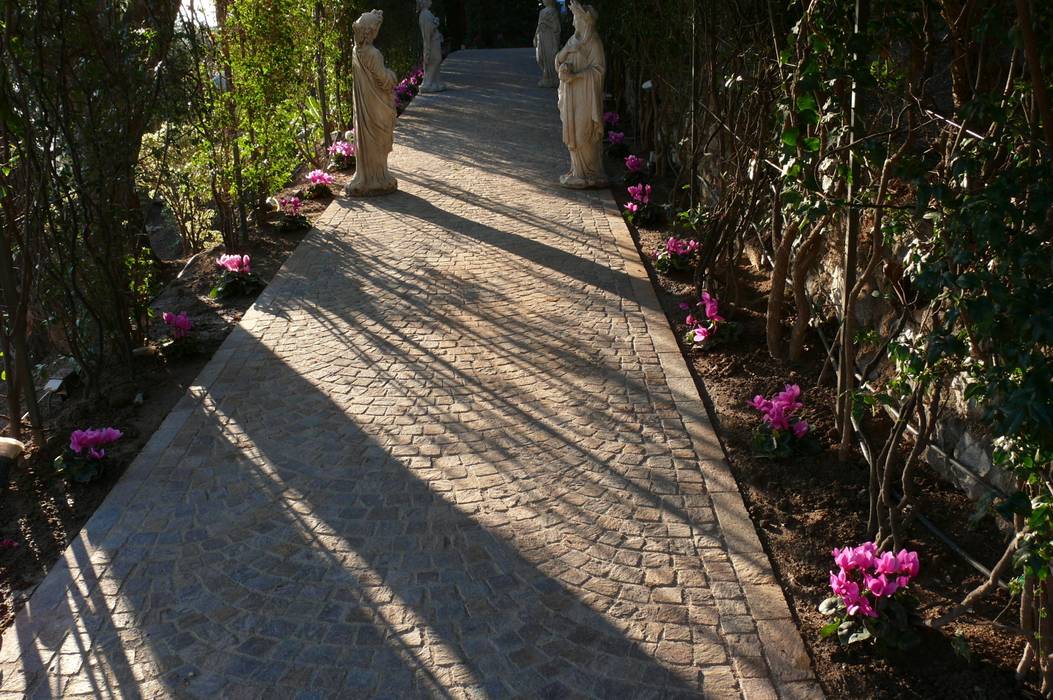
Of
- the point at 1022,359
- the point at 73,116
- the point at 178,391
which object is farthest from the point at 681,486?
the point at 73,116

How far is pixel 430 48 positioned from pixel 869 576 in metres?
18.1

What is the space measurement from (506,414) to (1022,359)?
11.4 feet

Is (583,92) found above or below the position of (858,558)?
above

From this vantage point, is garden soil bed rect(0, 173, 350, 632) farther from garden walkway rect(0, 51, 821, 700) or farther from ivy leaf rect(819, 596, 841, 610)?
ivy leaf rect(819, 596, 841, 610)

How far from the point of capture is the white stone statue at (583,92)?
10.7 metres

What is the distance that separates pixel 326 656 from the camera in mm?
3680

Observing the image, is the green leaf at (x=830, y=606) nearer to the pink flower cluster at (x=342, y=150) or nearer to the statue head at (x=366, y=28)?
the statue head at (x=366, y=28)

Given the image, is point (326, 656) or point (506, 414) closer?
point (326, 656)

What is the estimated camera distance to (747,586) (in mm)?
4113

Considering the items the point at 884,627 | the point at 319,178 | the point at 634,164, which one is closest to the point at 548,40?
the point at 634,164

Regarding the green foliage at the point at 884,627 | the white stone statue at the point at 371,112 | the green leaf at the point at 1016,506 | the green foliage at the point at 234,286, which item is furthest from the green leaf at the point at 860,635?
the white stone statue at the point at 371,112

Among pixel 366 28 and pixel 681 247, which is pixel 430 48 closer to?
pixel 366 28

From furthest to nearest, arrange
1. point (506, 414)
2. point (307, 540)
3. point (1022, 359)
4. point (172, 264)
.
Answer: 1. point (172, 264)
2. point (506, 414)
3. point (307, 540)
4. point (1022, 359)

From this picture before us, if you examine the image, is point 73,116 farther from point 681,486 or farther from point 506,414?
point 681,486
